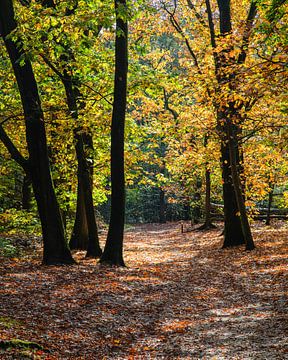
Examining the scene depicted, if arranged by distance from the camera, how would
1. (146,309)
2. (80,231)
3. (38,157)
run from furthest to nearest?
(80,231) < (38,157) < (146,309)

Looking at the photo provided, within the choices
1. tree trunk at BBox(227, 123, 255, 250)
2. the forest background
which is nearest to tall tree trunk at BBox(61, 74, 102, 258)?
the forest background

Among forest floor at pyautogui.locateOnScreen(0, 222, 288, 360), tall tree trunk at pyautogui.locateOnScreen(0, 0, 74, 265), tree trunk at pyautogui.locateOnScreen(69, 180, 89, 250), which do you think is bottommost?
forest floor at pyautogui.locateOnScreen(0, 222, 288, 360)

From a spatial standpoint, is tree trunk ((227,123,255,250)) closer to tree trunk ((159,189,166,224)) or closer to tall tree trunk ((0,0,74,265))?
tall tree trunk ((0,0,74,265))

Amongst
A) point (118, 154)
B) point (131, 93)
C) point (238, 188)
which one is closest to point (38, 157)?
point (118, 154)

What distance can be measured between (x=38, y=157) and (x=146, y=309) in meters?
5.94

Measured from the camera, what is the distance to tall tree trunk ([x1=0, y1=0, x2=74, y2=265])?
12148mm

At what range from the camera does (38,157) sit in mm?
12391

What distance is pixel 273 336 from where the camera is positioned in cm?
650

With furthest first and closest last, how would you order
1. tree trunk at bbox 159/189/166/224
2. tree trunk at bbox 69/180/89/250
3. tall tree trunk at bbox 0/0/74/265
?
tree trunk at bbox 159/189/166/224 < tree trunk at bbox 69/180/89/250 < tall tree trunk at bbox 0/0/74/265

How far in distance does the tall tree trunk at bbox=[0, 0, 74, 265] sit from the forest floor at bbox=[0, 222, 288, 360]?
837 mm

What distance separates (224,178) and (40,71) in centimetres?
901

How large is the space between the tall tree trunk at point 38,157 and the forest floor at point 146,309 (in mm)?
837

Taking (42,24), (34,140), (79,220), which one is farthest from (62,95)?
(42,24)

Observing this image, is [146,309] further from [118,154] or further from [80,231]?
[80,231]
